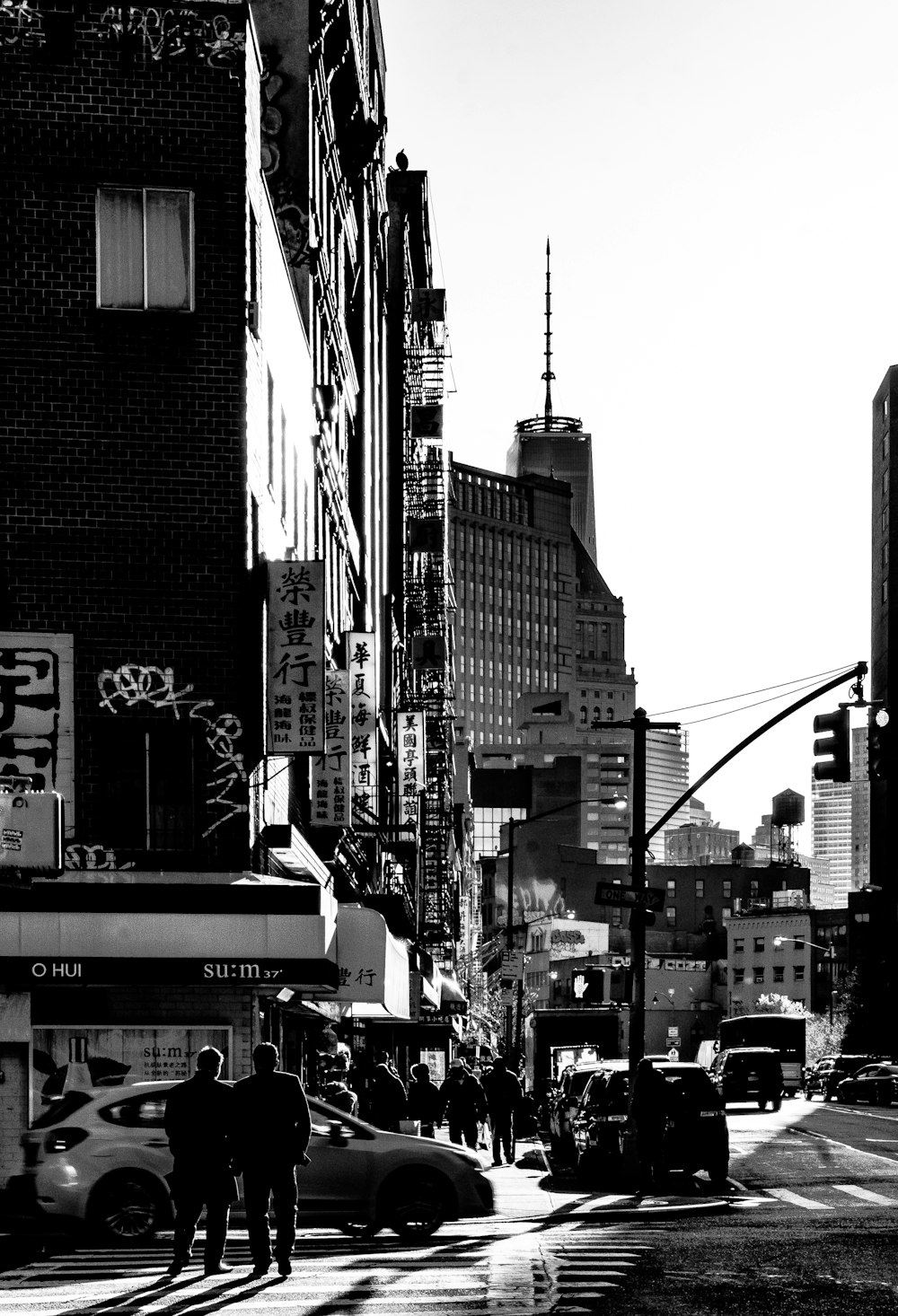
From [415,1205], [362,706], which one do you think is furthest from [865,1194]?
[362,706]

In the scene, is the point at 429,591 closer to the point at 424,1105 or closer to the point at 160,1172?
the point at 424,1105

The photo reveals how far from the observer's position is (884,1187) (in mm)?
24828

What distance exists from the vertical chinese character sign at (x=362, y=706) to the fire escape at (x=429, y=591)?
25.1 metres

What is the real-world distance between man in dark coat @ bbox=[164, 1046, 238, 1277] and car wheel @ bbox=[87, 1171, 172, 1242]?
8.38 ft

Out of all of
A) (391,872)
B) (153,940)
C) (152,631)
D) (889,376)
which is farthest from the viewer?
(889,376)

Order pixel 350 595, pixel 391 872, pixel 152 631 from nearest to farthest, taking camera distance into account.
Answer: pixel 152 631 → pixel 350 595 → pixel 391 872

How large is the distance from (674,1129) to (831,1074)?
5085 cm

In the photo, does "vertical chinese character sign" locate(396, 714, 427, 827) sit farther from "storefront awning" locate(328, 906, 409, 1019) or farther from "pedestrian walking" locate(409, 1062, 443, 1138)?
"storefront awning" locate(328, 906, 409, 1019)

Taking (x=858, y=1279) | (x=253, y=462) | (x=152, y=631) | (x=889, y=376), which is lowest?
(x=858, y=1279)

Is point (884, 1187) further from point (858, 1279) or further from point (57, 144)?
point (57, 144)

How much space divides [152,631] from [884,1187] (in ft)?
39.0

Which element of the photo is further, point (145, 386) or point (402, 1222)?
point (145, 386)

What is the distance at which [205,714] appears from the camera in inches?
955

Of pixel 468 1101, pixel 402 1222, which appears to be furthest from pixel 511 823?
pixel 402 1222
